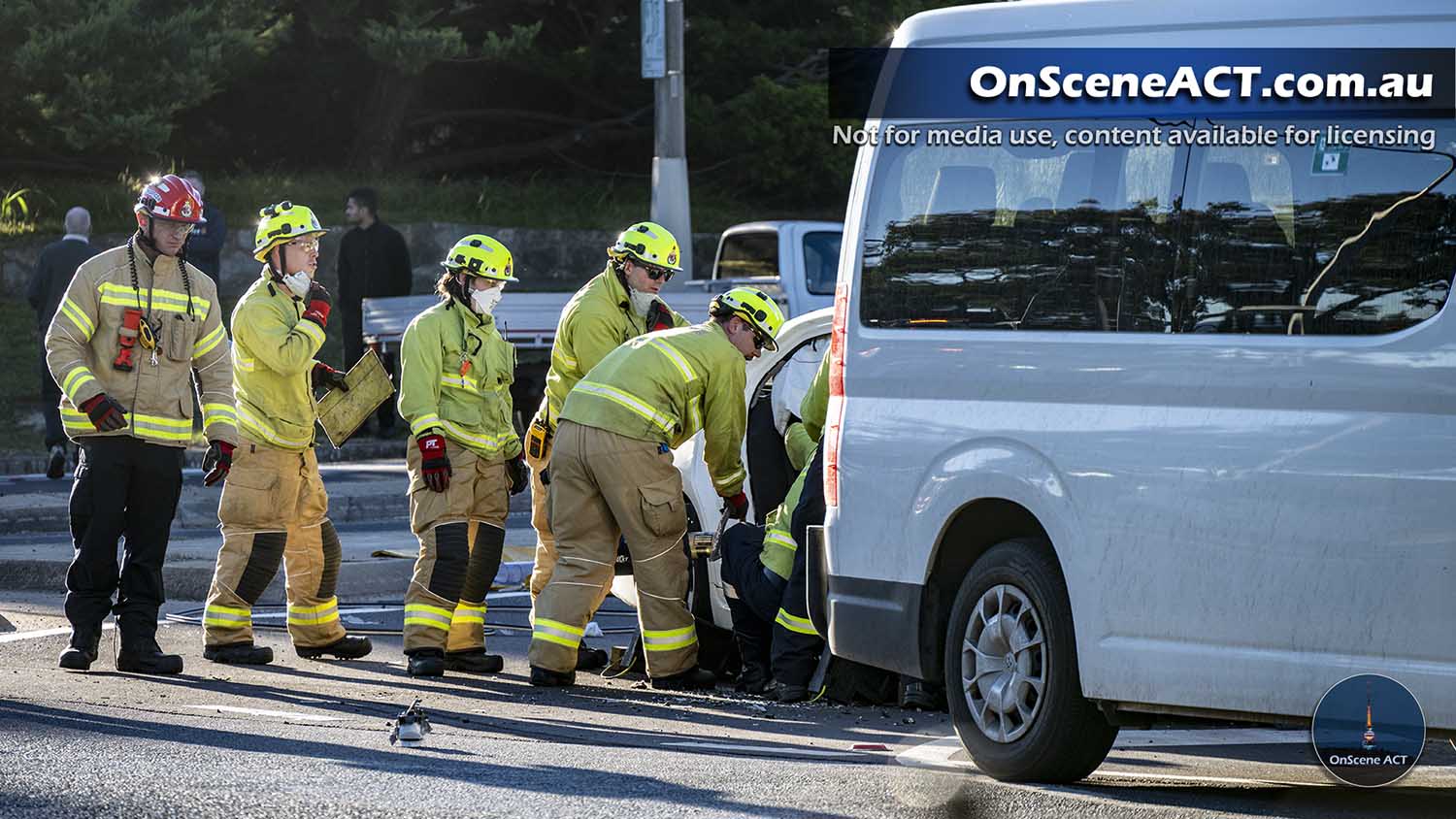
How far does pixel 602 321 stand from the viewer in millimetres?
10062

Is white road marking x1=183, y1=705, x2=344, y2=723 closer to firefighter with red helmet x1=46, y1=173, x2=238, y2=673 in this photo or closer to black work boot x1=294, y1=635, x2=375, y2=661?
firefighter with red helmet x1=46, y1=173, x2=238, y2=673

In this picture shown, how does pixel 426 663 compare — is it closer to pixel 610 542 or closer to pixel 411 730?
pixel 610 542

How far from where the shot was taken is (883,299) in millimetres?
7125

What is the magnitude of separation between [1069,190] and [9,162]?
2138cm

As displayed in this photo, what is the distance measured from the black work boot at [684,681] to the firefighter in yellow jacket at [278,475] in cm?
158

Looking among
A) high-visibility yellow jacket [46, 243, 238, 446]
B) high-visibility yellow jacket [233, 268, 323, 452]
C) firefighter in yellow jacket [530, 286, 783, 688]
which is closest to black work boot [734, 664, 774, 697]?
firefighter in yellow jacket [530, 286, 783, 688]

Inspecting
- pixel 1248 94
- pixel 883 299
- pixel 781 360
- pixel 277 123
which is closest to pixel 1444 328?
pixel 1248 94

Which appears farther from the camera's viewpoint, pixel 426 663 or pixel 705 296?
pixel 705 296

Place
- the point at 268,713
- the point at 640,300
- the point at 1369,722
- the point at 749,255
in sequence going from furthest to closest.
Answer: the point at 749,255
the point at 640,300
the point at 268,713
the point at 1369,722

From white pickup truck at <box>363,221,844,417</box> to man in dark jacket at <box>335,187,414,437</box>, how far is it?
212 millimetres

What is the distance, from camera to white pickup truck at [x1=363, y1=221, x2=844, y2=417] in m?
18.5

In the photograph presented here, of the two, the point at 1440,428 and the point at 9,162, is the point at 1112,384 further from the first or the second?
the point at 9,162

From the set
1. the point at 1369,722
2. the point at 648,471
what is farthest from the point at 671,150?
the point at 1369,722

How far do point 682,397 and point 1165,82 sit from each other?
3.12 m
